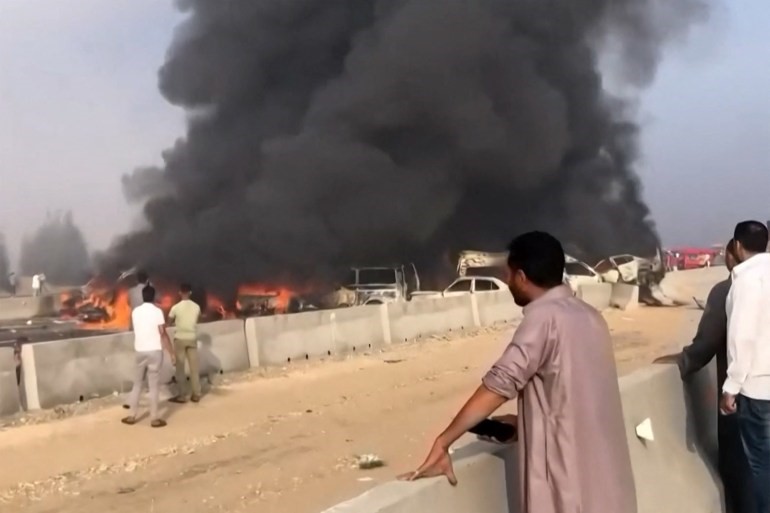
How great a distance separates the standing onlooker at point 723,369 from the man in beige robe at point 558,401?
6.59 feet

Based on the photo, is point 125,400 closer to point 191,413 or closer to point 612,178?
point 191,413

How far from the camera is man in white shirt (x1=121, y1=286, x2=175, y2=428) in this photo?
10211 mm

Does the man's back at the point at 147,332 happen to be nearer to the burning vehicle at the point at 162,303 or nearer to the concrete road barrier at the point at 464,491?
the concrete road barrier at the point at 464,491

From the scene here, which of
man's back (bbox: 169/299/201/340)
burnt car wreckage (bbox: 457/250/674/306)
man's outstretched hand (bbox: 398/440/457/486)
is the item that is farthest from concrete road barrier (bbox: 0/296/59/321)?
man's outstretched hand (bbox: 398/440/457/486)

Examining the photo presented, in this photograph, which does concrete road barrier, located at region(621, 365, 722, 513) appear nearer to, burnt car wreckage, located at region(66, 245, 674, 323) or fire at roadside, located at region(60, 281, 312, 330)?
burnt car wreckage, located at region(66, 245, 674, 323)

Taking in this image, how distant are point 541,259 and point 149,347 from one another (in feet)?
26.2

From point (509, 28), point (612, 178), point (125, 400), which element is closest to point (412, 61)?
point (509, 28)

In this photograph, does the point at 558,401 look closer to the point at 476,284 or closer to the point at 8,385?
the point at 8,385

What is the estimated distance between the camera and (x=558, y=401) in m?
2.84

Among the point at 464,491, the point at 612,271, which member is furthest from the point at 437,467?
the point at 612,271

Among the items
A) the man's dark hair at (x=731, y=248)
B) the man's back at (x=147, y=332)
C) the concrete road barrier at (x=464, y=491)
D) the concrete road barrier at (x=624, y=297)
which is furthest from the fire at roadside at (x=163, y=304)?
the concrete road barrier at (x=464, y=491)

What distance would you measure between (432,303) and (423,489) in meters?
17.6

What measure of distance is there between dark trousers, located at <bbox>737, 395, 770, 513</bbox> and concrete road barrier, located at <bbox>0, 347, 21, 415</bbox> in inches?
344

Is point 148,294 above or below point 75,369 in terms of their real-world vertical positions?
above
